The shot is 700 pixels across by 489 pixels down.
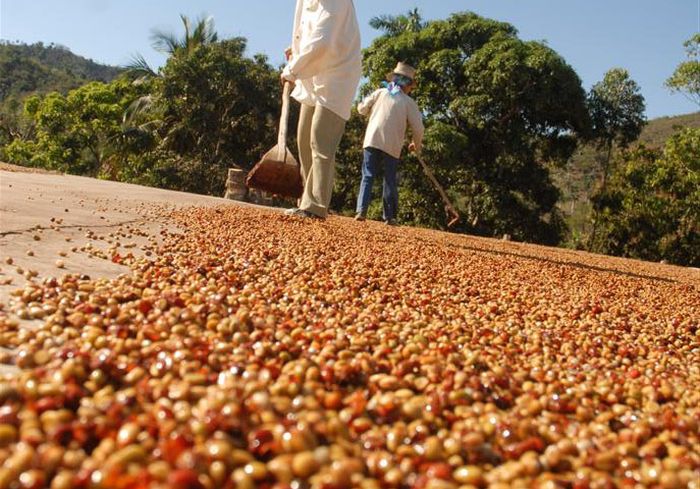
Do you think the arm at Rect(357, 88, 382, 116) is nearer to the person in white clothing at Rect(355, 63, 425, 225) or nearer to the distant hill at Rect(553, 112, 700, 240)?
the person in white clothing at Rect(355, 63, 425, 225)

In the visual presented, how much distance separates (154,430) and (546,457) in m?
0.76

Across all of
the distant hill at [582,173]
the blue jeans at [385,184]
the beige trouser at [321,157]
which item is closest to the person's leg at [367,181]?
the blue jeans at [385,184]

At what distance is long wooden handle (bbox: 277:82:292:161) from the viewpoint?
567 centimetres

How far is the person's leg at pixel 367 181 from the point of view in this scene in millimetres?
6816

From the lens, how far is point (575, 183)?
46.0 m

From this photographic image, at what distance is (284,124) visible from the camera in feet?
19.0

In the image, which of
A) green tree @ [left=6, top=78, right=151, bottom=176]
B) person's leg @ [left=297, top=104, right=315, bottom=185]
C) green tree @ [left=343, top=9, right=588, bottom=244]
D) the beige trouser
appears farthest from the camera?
green tree @ [left=6, top=78, right=151, bottom=176]

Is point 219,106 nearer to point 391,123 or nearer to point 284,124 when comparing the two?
point 391,123

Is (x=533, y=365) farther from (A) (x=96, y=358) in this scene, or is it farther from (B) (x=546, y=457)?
(A) (x=96, y=358)

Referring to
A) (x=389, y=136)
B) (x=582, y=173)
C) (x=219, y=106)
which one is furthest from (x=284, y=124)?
(x=582, y=173)

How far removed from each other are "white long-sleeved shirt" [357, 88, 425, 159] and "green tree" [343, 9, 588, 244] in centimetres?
642

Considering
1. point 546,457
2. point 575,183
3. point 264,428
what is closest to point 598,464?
point 546,457

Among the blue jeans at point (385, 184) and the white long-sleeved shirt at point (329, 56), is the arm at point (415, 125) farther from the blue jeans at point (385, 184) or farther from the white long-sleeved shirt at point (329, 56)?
the white long-sleeved shirt at point (329, 56)

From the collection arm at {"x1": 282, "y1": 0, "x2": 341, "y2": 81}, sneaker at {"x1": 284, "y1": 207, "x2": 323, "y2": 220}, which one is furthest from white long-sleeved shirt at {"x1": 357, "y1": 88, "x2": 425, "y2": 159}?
arm at {"x1": 282, "y1": 0, "x2": 341, "y2": 81}
